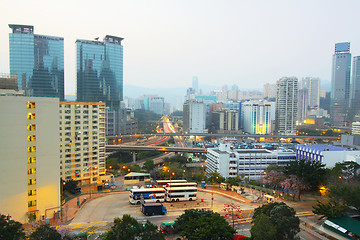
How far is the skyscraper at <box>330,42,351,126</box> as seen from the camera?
3918 inches

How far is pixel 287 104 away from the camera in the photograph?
6969 cm

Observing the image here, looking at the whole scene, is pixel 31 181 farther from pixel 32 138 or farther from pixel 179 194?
pixel 179 194

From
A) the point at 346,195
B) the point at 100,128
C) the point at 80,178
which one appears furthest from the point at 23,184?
the point at 346,195

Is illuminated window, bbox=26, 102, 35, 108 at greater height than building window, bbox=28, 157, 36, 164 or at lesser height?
greater

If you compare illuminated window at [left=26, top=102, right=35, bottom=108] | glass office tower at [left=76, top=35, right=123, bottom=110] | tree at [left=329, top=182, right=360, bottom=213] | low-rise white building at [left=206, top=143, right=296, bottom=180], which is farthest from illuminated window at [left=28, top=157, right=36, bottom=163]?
glass office tower at [left=76, top=35, right=123, bottom=110]

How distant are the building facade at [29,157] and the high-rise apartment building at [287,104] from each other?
2478 inches

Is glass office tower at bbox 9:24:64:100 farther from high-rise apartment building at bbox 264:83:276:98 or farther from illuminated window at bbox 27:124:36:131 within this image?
high-rise apartment building at bbox 264:83:276:98

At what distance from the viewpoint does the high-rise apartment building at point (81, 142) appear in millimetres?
22859

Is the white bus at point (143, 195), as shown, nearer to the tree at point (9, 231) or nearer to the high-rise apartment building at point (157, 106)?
the tree at point (9, 231)

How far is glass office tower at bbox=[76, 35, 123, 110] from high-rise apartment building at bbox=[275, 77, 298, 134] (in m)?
38.4

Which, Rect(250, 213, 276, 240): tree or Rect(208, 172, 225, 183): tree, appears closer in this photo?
Rect(250, 213, 276, 240): tree

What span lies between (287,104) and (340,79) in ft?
163

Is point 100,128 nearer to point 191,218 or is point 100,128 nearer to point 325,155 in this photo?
point 191,218

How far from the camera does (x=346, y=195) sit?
45.8 feet
